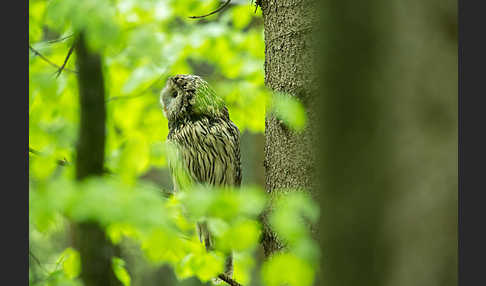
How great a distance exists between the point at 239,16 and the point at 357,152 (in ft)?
13.2

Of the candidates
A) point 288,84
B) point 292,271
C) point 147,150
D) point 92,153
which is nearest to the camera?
point 292,271

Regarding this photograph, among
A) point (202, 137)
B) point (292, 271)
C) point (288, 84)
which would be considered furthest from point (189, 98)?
point (292, 271)

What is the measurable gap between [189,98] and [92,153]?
84.4 inches

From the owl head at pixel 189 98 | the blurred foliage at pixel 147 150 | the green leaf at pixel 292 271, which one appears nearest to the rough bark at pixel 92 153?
the blurred foliage at pixel 147 150

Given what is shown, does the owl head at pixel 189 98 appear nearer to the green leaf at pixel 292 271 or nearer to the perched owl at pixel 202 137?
the perched owl at pixel 202 137

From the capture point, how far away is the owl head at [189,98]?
3.73 metres

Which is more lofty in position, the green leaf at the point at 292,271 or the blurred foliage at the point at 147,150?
the blurred foliage at the point at 147,150

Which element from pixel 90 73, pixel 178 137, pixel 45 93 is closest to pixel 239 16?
pixel 178 137

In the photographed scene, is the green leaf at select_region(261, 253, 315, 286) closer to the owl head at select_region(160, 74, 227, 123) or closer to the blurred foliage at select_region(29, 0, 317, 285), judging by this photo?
the blurred foliage at select_region(29, 0, 317, 285)

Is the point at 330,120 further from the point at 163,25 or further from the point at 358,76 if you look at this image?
the point at 163,25

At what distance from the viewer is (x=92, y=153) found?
172 centimetres

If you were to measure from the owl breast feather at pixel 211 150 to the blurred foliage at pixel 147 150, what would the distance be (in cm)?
30

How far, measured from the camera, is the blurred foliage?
150 centimetres

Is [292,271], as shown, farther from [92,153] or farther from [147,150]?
[147,150]
